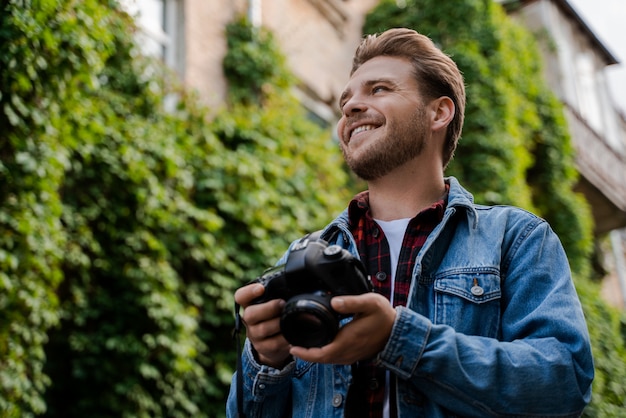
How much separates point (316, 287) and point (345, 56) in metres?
9.53

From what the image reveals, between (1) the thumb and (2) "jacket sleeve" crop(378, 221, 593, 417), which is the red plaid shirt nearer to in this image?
(2) "jacket sleeve" crop(378, 221, 593, 417)

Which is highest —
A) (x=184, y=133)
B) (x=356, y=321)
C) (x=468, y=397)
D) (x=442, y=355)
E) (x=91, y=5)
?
(x=91, y=5)

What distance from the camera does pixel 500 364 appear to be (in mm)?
1654

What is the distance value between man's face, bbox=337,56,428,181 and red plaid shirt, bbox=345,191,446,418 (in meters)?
0.16

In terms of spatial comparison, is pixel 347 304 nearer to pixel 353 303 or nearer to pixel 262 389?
pixel 353 303

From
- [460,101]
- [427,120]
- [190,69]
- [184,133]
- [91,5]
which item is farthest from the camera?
[190,69]

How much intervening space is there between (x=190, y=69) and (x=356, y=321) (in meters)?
6.82

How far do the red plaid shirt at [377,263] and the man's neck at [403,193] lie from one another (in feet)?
0.17

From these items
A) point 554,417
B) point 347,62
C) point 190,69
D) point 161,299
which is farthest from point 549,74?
point 554,417

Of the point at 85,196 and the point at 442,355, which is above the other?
the point at 85,196

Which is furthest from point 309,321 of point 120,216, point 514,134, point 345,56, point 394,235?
point 345,56

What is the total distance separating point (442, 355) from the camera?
1.64 metres

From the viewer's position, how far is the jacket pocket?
6.03 feet

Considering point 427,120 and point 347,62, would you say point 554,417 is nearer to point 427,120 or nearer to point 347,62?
point 427,120
